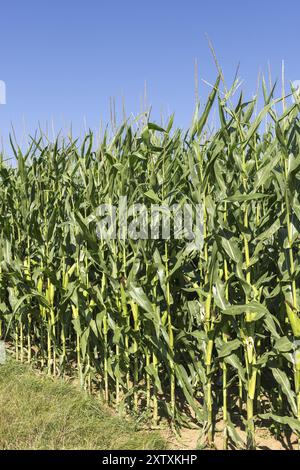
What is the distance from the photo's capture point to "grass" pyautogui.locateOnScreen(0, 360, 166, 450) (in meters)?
3.39

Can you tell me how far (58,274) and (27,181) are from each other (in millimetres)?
1027

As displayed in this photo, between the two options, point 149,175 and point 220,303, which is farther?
point 149,175

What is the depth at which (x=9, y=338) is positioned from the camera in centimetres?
601

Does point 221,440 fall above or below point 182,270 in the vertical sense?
below

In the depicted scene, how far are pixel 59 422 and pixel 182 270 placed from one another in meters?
1.50

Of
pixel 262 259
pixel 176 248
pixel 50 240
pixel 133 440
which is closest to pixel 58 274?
pixel 50 240

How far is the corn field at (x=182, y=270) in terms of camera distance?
3.16 metres

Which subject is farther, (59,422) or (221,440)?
(59,422)

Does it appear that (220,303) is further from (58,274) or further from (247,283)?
(58,274)

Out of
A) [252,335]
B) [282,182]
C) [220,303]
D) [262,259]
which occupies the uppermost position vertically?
[282,182]

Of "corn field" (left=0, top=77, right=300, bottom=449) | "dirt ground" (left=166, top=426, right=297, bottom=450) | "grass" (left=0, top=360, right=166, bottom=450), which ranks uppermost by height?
"corn field" (left=0, top=77, right=300, bottom=449)

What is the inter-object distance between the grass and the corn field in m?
0.20

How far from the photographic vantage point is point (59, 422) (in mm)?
3643

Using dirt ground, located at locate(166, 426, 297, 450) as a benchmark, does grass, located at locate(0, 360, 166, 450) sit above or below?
above
